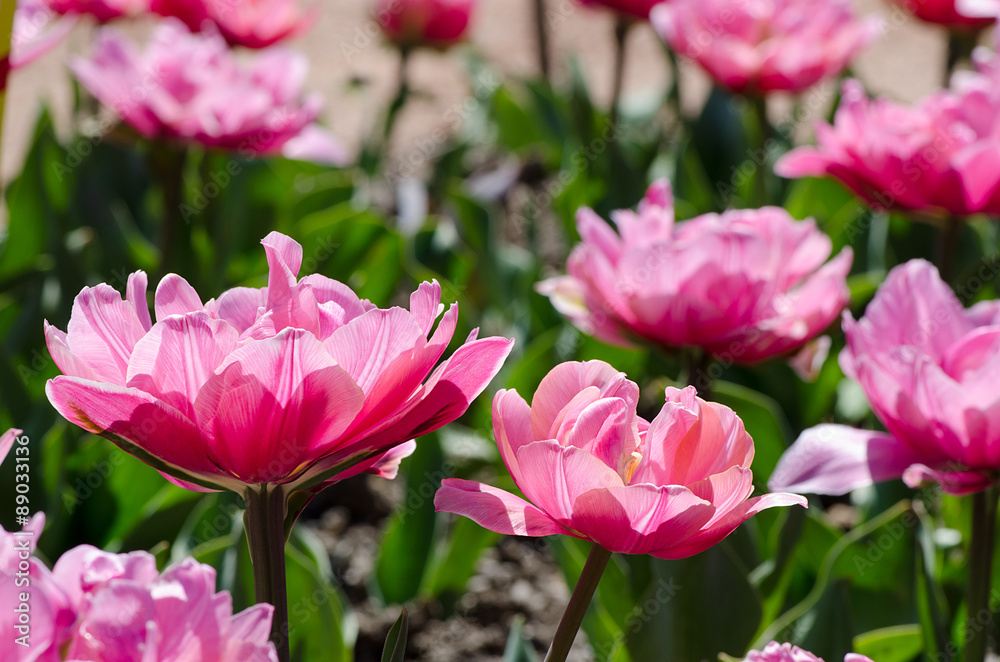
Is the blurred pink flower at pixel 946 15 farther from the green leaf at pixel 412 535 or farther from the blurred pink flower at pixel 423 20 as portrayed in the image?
the green leaf at pixel 412 535

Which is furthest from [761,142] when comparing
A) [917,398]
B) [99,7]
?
[99,7]

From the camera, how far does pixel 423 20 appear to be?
187 centimetres

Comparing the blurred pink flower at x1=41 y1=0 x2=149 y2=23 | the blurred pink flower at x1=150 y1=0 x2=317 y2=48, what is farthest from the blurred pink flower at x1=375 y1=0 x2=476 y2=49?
the blurred pink flower at x1=41 y1=0 x2=149 y2=23

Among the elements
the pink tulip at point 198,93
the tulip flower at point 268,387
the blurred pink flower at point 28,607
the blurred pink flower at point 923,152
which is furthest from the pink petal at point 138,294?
the pink tulip at point 198,93

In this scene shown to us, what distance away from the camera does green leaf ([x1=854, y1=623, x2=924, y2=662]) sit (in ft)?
2.53

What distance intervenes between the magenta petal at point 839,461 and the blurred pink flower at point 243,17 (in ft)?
4.30

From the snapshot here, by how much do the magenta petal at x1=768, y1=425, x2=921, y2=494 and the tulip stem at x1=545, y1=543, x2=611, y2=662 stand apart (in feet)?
0.91

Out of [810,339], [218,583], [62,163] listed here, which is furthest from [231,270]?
[810,339]

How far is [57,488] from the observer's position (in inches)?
36.4

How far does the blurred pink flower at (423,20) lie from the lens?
6.06 feet

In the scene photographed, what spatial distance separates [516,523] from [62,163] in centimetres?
145

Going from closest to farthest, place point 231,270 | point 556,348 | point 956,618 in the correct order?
point 956,618 < point 556,348 < point 231,270

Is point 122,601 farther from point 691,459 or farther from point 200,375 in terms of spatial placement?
point 691,459

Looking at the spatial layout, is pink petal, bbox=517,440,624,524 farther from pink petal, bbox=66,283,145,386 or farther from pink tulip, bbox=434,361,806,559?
pink petal, bbox=66,283,145,386
